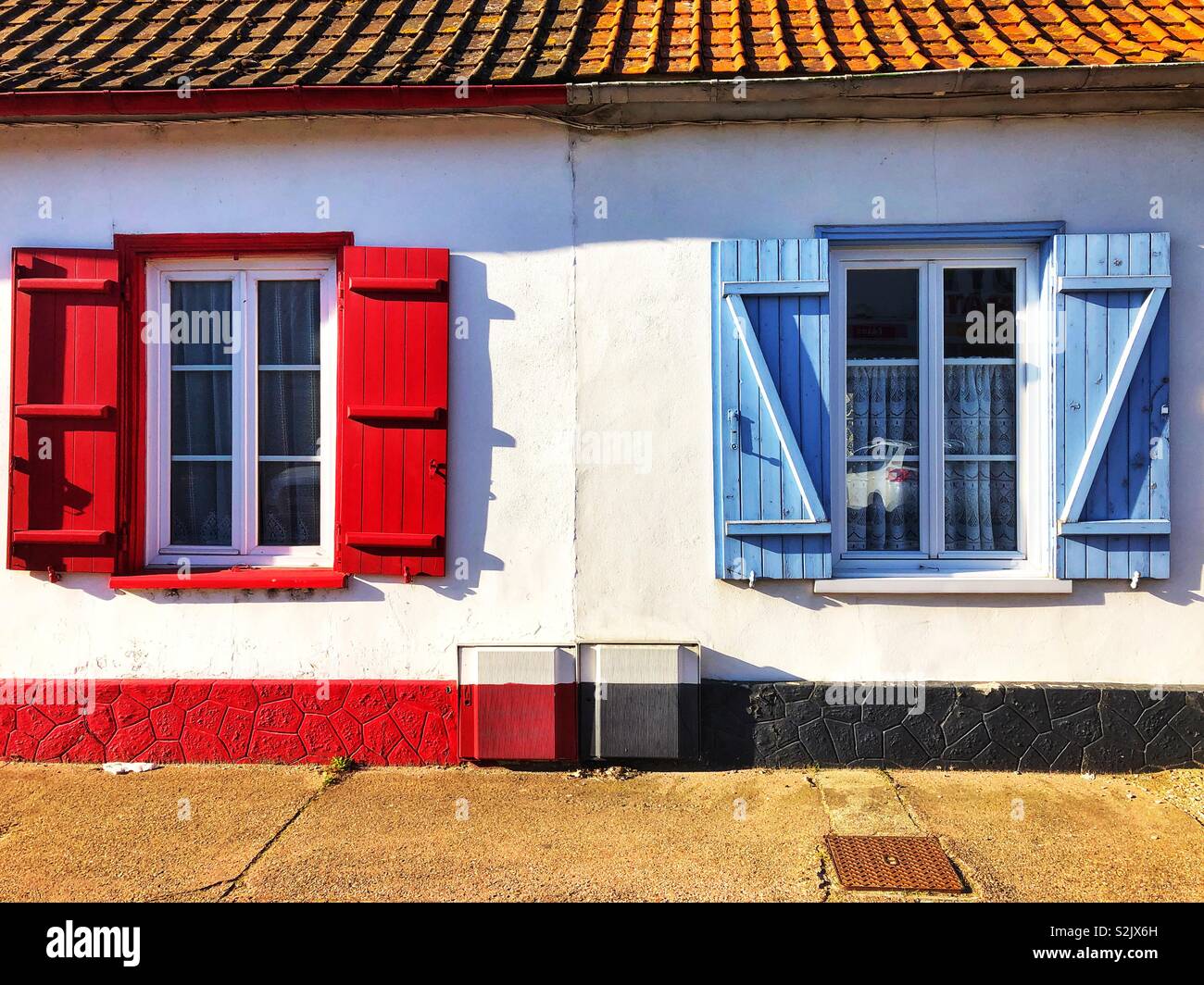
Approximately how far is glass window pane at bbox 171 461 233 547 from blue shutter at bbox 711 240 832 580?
2646 mm

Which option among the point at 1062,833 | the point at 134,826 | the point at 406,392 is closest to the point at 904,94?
the point at 406,392

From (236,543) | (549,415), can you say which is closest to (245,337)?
(236,543)

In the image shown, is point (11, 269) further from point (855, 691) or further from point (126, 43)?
point (855, 691)

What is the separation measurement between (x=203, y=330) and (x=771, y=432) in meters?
3.05

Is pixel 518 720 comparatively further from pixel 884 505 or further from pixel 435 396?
pixel 884 505


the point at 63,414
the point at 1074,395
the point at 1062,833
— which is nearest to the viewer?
the point at 1062,833

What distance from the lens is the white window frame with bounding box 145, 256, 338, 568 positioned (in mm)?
4820

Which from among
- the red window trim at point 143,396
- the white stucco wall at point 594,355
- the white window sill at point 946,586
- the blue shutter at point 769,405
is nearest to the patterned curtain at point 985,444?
the white window sill at point 946,586

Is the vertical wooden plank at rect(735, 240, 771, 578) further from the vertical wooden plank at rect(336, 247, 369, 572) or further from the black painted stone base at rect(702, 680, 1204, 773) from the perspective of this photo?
the vertical wooden plank at rect(336, 247, 369, 572)

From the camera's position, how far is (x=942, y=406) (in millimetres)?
4668

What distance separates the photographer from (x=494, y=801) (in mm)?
4285

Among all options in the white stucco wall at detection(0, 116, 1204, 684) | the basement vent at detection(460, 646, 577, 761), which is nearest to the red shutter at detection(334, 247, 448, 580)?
the white stucco wall at detection(0, 116, 1204, 684)

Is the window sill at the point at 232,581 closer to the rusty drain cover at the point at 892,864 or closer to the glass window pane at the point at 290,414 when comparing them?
the glass window pane at the point at 290,414

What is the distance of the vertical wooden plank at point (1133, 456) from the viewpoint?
14.5ft
